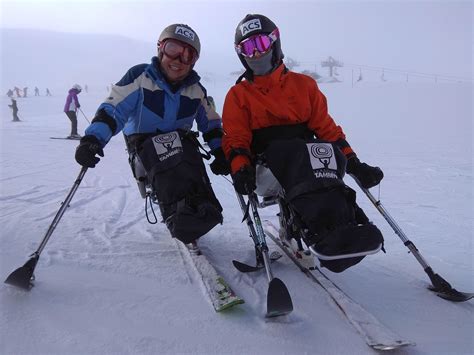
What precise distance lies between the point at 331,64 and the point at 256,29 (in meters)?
47.5

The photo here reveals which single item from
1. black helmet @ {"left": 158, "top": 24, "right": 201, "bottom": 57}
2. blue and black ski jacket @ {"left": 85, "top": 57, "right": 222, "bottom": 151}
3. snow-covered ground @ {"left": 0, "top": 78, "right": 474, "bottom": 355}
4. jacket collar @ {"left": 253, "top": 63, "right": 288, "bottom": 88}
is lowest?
snow-covered ground @ {"left": 0, "top": 78, "right": 474, "bottom": 355}

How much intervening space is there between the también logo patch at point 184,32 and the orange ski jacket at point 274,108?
23.2 inches

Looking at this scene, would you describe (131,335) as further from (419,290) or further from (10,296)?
(419,290)

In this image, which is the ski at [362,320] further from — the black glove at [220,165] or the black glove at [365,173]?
the black glove at [220,165]

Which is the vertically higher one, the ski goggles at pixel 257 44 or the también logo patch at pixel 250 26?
the también logo patch at pixel 250 26

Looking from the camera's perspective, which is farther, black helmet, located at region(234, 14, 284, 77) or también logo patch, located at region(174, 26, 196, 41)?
también logo patch, located at region(174, 26, 196, 41)

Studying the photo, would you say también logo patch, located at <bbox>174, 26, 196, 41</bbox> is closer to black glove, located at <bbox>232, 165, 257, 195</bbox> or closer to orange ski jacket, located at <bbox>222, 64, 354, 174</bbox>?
orange ski jacket, located at <bbox>222, 64, 354, 174</bbox>

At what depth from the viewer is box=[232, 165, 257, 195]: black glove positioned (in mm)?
2656

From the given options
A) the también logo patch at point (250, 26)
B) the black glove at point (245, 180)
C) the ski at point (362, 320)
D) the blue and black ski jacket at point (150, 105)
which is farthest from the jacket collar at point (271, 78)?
the ski at point (362, 320)

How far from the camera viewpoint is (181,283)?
2633 mm

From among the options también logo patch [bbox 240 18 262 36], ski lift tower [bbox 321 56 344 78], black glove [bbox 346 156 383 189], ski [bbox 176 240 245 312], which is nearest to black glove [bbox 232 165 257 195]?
ski [bbox 176 240 245 312]

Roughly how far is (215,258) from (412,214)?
2576 mm

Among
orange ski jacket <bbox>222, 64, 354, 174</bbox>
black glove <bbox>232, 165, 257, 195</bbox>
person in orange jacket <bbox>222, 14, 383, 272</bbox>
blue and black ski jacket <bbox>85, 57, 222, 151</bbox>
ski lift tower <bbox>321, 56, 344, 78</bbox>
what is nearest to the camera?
black glove <bbox>232, 165, 257, 195</bbox>

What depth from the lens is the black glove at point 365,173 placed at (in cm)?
272
